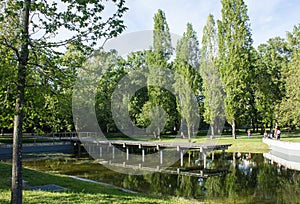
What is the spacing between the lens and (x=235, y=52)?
33000 millimetres

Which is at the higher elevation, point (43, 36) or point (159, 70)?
point (159, 70)

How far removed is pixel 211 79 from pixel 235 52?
3.89 meters

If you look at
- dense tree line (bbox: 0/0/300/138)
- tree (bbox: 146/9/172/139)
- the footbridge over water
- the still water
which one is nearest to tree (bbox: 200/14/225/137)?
dense tree line (bbox: 0/0/300/138)

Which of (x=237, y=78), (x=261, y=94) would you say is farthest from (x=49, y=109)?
(x=261, y=94)

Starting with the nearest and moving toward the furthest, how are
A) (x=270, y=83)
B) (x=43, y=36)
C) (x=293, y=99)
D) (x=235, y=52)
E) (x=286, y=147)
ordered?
(x=43, y=36)
(x=286, y=147)
(x=293, y=99)
(x=235, y=52)
(x=270, y=83)

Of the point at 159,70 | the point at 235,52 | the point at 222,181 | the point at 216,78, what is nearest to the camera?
the point at 222,181

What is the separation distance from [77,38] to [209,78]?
30.6 meters

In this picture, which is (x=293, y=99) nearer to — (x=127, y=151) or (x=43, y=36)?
(x=127, y=151)

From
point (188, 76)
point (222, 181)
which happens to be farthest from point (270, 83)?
point (222, 181)

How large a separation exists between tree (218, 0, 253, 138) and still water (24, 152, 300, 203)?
45.1ft

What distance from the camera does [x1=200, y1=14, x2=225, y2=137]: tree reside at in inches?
1314

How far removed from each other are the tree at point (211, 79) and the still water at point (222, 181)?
13.7 metres

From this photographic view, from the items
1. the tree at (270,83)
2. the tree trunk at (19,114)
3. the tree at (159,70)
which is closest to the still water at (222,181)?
the tree trunk at (19,114)

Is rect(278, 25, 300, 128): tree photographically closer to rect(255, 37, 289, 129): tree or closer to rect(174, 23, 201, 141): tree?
rect(255, 37, 289, 129): tree
